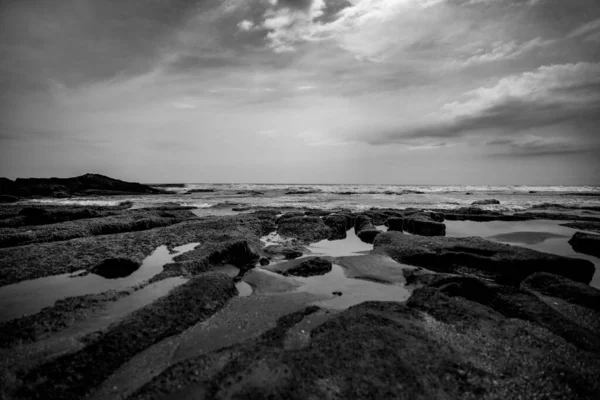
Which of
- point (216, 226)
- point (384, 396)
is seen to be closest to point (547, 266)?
point (384, 396)

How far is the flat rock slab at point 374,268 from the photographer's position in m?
5.43

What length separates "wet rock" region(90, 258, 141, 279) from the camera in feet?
17.3

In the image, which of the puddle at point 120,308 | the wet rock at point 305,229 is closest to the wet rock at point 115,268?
the puddle at point 120,308

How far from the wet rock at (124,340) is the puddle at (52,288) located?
1645 mm

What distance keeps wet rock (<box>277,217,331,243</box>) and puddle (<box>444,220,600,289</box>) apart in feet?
16.4

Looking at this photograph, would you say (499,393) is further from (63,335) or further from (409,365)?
(63,335)

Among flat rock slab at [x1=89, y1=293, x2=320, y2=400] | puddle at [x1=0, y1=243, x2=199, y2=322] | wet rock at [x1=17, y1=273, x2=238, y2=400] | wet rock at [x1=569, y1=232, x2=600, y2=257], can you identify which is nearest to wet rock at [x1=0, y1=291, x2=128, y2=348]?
puddle at [x1=0, y1=243, x2=199, y2=322]

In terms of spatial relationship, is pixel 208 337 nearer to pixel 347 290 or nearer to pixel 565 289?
pixel 347 290

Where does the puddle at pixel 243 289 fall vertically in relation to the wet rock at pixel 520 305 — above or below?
below

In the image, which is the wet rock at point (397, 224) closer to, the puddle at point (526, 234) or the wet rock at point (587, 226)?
the puddle at point (526, 234)

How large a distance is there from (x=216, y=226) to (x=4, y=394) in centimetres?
793

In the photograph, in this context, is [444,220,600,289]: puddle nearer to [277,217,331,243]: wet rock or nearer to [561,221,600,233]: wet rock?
[561,221,600,233]: wet rock

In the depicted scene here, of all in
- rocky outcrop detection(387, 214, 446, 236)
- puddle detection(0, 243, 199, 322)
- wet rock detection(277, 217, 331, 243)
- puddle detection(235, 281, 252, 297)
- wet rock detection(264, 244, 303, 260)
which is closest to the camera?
puddle detection(0, 243, 199, 322)

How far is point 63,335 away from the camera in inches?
119
